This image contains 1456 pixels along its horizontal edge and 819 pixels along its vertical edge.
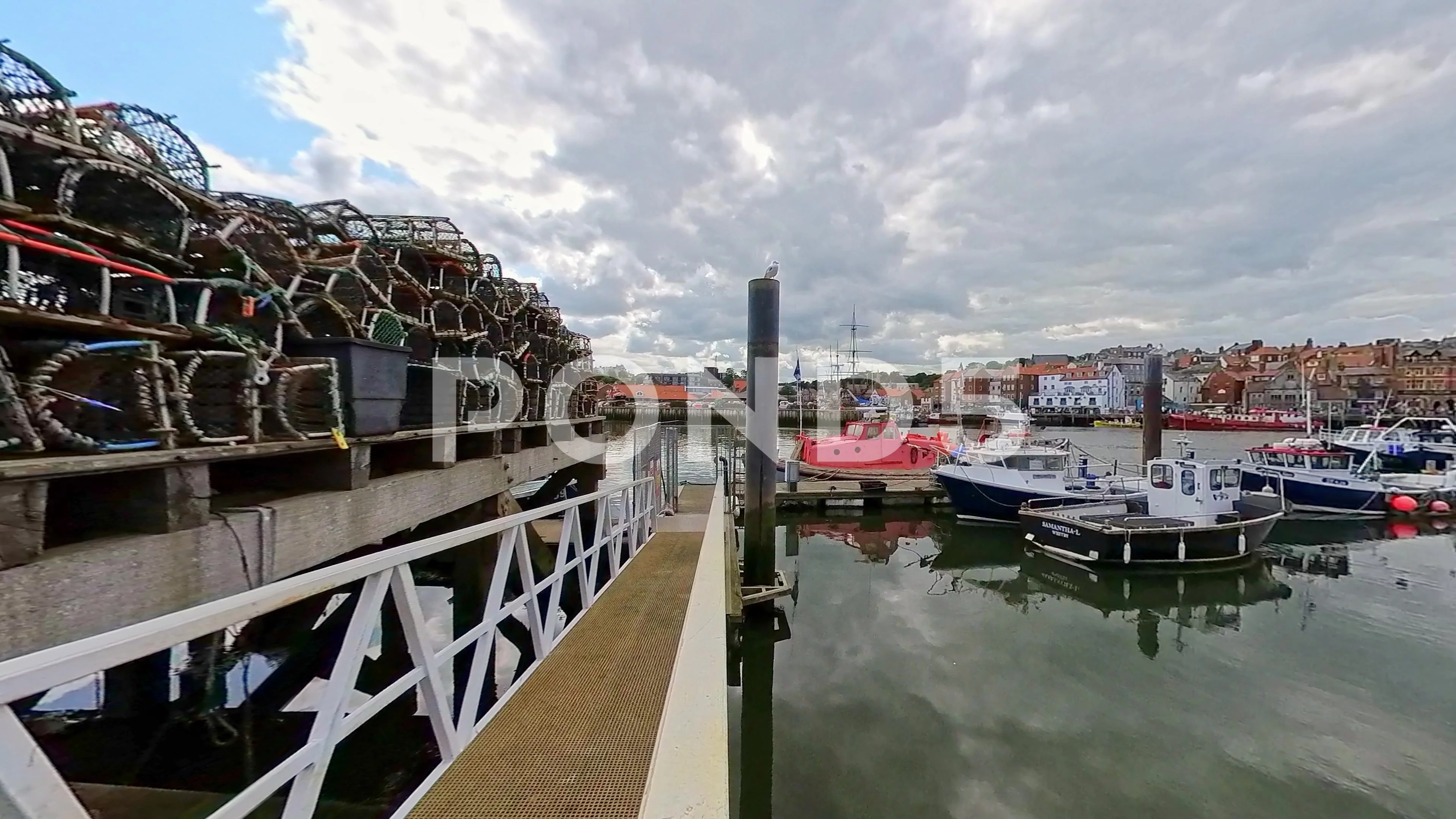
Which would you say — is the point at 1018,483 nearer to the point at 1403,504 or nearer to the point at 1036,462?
the point at 1036,462

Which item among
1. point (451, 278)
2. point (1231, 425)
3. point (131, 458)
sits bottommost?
point (1231, 425)

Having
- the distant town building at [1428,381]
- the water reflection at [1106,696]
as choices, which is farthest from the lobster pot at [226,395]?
the distant town building at [1428,381]

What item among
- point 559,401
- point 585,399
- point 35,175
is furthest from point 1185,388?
point 35,175

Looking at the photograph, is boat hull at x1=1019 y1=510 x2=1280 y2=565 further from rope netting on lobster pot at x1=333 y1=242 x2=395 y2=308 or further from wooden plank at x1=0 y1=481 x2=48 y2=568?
wooden plank at x1=0 y1=481 x2=48 y2=568

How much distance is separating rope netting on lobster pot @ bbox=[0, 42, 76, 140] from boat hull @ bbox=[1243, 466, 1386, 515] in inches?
961

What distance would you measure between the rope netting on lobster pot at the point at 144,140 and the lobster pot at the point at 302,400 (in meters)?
1.17

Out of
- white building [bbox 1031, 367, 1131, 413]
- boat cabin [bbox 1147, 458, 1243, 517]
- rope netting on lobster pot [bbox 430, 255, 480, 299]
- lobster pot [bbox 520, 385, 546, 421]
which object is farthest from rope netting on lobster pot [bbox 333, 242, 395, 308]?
white building [bbox 1031, 367, 1131, 413]

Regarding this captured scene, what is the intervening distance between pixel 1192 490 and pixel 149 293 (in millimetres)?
17528

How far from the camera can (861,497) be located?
1844 cm

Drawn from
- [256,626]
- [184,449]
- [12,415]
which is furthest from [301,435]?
[256,626]

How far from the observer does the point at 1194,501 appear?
535 inches

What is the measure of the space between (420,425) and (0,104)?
2962mm

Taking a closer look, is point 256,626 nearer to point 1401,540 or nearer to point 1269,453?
point 1401,540

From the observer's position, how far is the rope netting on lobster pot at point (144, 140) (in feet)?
9.82
